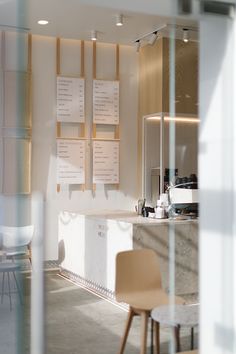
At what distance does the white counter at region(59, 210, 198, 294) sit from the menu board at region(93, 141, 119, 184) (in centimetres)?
68

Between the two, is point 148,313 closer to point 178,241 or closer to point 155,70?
point 178,241

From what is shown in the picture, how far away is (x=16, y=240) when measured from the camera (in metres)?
1.95

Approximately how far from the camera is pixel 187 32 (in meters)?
1.73

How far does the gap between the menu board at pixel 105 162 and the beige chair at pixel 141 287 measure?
282cm

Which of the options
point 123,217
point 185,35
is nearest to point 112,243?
point 123,217

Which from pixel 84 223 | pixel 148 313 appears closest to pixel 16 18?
pixel 148 313

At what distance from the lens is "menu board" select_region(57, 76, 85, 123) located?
4.70 m

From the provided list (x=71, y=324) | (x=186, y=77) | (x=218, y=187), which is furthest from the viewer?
(x=71, y=324)

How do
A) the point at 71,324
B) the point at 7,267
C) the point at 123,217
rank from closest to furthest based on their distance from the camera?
1. the point at 7,267
2. the point at 71,324
3. the point at 123,217

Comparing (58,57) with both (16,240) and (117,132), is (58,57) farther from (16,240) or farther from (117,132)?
(16,240)

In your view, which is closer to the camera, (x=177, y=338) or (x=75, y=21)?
(x=177, y=338)

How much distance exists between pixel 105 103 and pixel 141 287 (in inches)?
129

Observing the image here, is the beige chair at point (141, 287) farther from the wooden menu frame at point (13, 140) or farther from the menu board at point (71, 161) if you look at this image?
the menu board at point (71, 161)

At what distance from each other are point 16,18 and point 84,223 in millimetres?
2349
